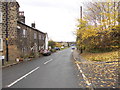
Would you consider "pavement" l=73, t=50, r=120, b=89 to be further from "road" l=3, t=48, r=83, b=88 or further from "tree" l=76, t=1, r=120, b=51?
"tree" l=76, t=1, r=120, b=51

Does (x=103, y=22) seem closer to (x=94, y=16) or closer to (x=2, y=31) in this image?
(x=94, y=16)

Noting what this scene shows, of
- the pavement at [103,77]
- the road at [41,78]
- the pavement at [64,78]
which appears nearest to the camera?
the pavement at [103,77]

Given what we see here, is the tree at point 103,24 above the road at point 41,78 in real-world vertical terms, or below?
above

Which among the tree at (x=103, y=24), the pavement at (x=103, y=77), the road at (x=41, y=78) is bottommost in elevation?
the road at (x=41, y=78)

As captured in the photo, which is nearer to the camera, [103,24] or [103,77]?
[103,77]

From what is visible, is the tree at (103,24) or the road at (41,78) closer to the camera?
the road at (41,78)

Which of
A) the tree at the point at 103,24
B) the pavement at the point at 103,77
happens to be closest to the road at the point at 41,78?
the pavement at the point at 103,77

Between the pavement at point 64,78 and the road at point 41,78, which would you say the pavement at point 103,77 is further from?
the road at point 41,78

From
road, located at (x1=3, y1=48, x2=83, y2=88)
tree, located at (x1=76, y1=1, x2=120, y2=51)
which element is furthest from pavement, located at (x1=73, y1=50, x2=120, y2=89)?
tree, located at (x1=76, y1=1, x2=120, y2=51)

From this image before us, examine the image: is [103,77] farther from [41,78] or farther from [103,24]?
[103,24]

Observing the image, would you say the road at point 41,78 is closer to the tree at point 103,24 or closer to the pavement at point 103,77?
the pavement at point 103,77

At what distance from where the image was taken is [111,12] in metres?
15.9

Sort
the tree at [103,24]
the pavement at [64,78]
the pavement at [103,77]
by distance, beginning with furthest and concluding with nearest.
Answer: the tree at [103,24] < the pavement at [64,78] < the pavement at [103,77]

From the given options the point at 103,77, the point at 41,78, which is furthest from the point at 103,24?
the point at 41,78
